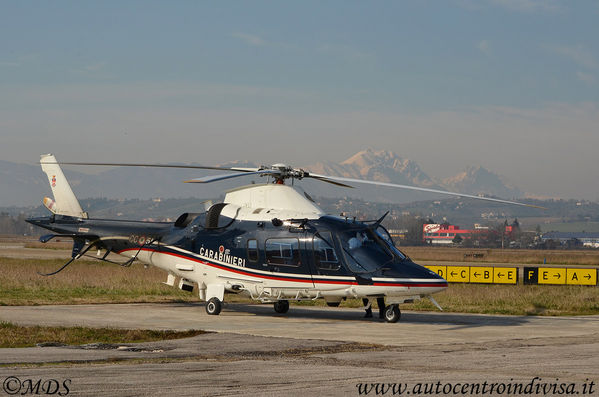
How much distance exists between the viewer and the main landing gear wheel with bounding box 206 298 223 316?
25828mm

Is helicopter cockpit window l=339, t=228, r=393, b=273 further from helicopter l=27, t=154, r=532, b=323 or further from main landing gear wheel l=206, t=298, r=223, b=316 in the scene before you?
main landing gear wheel l=206, t=298, r=223, b=316

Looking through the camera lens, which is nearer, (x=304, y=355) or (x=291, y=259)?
(x=304, y=355)

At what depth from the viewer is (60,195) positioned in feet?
98.2

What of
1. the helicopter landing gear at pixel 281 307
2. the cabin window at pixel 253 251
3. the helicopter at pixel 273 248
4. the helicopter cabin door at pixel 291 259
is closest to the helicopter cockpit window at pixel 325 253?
the helicopter at pixel 273 248

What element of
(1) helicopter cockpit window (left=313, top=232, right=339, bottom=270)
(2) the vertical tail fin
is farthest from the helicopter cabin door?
(2) the vertical tail fin

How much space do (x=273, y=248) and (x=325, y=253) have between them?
183cm

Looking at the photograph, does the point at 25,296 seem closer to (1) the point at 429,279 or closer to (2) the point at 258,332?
(2) the point at 258,332

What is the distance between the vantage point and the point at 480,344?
19.0m

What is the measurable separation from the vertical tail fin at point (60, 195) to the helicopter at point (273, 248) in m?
0.60

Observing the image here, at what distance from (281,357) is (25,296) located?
17855 millimetres

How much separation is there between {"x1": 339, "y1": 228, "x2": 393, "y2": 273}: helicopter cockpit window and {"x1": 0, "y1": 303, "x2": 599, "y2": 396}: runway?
5.74 feet

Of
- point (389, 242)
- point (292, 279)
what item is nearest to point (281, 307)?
point (292, 279)

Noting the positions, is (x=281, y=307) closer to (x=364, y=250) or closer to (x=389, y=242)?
(x=364, y=250)

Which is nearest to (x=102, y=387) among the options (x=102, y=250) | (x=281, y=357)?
(x=281, y=357)
